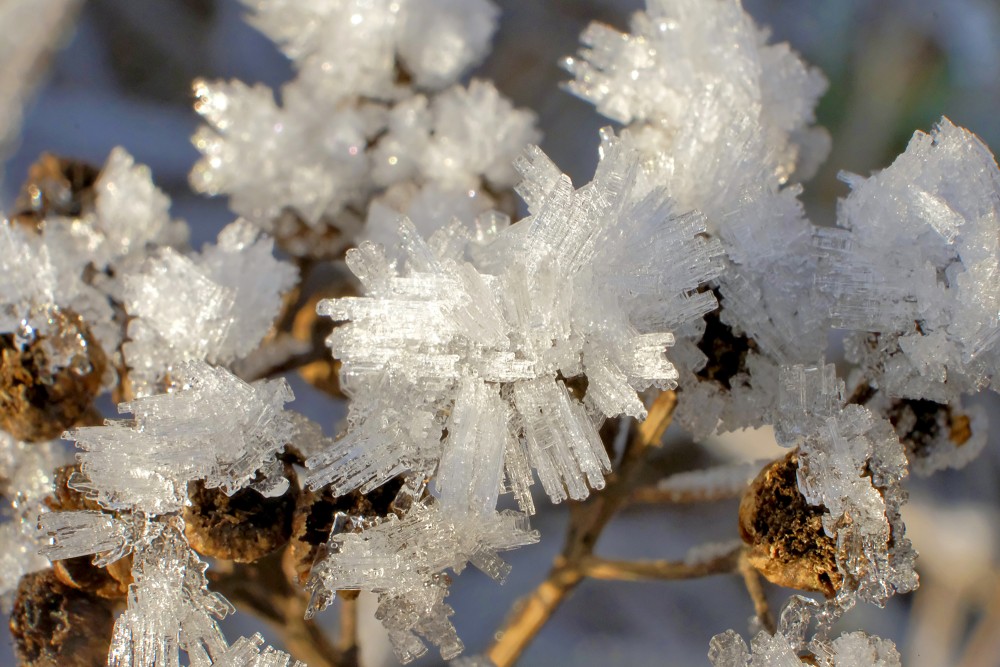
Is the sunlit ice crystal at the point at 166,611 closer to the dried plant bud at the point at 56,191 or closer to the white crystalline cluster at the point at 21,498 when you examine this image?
the white crystalline cluster at the point at 21,498

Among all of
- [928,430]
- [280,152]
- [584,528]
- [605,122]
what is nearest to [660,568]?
[584,528]

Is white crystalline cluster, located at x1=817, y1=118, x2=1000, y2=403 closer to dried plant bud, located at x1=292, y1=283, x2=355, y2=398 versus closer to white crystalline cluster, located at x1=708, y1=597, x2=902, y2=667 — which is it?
white crystalline cluster, located at x1=708, y1=597, x2=902, y2=667

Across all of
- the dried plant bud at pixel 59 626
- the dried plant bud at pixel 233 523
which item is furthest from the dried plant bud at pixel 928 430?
the dried plant bud at pixel 59 626

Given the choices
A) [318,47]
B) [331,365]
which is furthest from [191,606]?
[318,47]

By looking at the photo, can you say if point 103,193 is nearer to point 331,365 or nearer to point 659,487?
point 331,365

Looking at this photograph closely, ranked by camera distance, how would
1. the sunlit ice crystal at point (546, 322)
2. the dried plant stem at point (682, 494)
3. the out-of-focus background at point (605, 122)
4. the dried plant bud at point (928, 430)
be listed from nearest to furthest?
the sunlit ice crystal at point (546, 322), the dried plant bud at point (928, 430), the dried plant stem at point (682, 494), the out-of-focus background at point (605, 122)

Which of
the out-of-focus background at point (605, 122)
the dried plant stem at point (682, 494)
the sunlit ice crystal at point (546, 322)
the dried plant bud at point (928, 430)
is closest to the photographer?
the sunlit ice crystal at point (546, 322)
